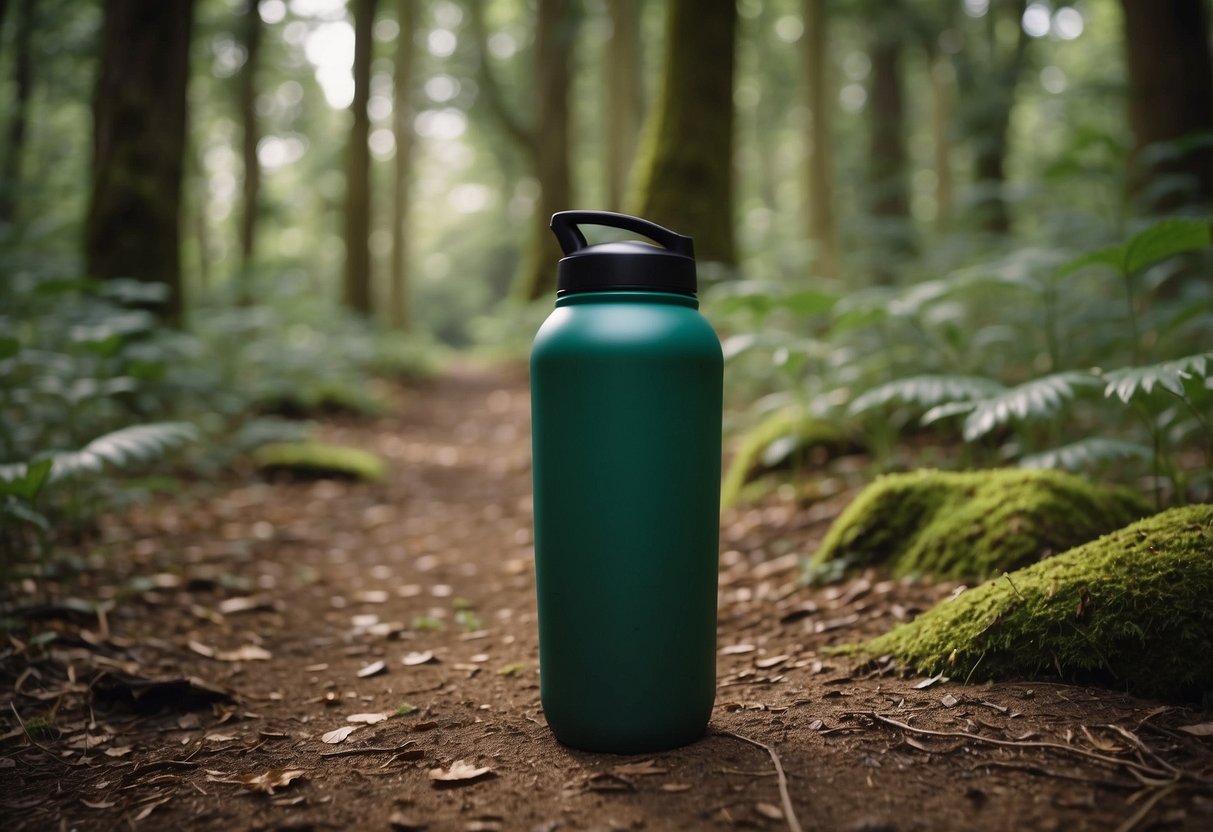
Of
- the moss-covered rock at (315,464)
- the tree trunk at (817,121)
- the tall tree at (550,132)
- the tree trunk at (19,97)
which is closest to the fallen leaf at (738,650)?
the moss-covered rock at (315,464)

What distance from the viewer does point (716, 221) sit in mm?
7094

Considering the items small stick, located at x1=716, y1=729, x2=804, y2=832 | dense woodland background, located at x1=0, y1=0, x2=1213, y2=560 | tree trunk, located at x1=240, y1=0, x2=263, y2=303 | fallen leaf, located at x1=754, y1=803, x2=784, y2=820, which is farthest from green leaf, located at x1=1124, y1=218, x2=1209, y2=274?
tree trunk, located at x1=240, y1=0, x2=263, y2=303

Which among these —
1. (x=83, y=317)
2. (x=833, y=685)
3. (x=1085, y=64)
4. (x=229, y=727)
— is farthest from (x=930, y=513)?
(x=1085, y=64)

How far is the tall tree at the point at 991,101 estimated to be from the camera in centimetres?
1059

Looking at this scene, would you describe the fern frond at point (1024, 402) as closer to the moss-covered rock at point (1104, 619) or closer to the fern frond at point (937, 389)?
the fern frond at point (937, 389)

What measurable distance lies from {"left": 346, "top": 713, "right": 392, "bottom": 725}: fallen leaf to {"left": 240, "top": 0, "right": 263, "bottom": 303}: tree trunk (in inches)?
503

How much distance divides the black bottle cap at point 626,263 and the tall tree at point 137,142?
5.72m

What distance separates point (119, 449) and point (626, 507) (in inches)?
86.6

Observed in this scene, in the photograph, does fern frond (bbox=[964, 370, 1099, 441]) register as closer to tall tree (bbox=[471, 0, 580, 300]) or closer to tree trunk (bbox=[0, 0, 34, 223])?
tall tree (bbox=[471, 0, 580, 300])

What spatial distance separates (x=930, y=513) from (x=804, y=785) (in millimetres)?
1711

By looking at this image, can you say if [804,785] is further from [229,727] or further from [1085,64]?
[1085,64]

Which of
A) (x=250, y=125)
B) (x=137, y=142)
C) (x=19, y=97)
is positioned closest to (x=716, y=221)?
(x=137, y=142)

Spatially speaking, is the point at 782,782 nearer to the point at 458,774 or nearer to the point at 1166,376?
the point at 458,774

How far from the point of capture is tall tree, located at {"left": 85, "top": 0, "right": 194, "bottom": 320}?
6.14 m
